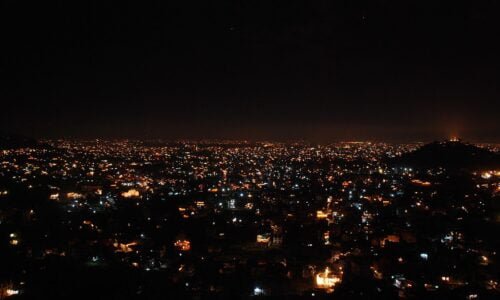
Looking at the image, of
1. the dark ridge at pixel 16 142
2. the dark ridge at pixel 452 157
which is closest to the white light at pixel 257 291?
the dark ridge at pixel 452 157

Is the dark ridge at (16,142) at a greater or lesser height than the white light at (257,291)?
greater

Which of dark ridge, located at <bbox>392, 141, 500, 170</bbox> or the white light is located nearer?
the white light

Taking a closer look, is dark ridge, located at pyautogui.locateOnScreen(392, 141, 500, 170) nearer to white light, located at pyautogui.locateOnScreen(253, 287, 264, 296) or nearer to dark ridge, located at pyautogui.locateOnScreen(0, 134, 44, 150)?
white light, located at pyautogui.locateOnScreen(253, 287, 264, 296)

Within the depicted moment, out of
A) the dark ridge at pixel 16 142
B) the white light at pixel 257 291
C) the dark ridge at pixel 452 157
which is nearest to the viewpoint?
the white light at pixel 257 291

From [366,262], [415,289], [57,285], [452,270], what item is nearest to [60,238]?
[57,285]

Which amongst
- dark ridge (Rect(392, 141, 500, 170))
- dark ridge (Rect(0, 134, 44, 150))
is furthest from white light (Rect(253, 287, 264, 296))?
dark ridge (Rect(0, 134, 44, 150))

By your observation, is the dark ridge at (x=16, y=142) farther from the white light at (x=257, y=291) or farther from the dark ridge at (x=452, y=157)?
the white light at (x=257, y=291)

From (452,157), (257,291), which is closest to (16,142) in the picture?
(452,157)

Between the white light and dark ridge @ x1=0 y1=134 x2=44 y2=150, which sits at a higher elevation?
dark ridge @ x1=0 y1=134 x2=44 y2=150
